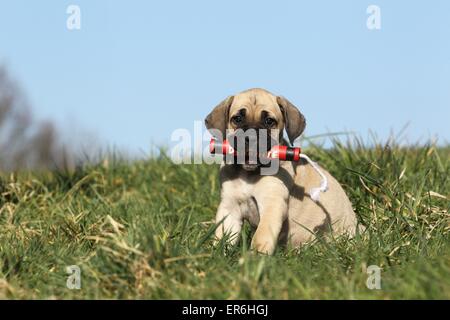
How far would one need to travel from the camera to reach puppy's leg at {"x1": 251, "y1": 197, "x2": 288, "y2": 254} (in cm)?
587

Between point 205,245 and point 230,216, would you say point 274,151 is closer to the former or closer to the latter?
point 230,216

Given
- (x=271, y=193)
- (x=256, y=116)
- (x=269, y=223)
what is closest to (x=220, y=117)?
(x=256, y=116)

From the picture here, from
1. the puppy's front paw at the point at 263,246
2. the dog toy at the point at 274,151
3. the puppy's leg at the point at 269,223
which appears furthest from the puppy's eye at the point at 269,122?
the puppy's front paw at the point at 263,246

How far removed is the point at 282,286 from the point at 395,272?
41.3 inches

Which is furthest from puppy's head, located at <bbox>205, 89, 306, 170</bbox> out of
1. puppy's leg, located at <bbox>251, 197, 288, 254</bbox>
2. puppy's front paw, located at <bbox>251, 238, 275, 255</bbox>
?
puppy's front paw, located at <bbox>251, 238, 275, 255</bbox>

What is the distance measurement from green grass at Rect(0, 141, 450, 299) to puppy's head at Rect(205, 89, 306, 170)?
96 centimetres

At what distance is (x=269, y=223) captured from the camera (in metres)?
6.08

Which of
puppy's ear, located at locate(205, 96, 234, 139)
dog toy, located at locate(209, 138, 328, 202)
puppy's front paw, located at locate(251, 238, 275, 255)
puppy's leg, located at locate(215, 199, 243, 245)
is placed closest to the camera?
puppy's front paw, located at locate(251, 238, 275, 255)

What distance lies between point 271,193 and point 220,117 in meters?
0.90

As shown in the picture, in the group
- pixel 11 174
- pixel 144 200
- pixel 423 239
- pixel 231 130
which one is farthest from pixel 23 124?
pixel 423 239

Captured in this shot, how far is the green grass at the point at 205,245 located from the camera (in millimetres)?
4422

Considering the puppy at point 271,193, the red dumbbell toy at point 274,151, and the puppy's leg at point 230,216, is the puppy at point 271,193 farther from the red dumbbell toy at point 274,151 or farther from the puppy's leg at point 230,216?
the red dumbbell toy at point 274,151

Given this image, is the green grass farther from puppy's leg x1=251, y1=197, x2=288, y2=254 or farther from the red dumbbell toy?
the red dumbbell toy

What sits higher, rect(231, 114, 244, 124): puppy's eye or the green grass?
rect(231, 114, 244, 124): puppy's eye
